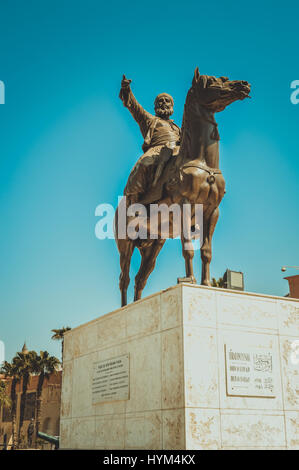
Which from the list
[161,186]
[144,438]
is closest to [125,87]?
[161,186]

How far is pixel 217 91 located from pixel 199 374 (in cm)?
420

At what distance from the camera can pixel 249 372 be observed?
6547 millimetres

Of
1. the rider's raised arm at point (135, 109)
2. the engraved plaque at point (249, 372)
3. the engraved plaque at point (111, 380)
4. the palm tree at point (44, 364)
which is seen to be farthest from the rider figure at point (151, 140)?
the palm tree at point (44, 364)

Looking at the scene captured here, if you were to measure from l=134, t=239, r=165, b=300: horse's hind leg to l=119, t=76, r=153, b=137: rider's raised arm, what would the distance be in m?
2.16

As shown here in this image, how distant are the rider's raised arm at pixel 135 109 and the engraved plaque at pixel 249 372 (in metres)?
5.07

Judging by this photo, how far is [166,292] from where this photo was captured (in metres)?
6.87

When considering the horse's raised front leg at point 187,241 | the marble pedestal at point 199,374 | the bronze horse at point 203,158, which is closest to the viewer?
the marble pedestal at point 199,374

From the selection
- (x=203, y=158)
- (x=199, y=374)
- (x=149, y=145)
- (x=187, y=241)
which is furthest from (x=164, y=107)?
(x=199, y=374)

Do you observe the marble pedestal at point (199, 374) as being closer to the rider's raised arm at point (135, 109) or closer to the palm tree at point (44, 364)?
the rider's raised arm at point (135, 109)

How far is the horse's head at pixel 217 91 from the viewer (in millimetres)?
7918

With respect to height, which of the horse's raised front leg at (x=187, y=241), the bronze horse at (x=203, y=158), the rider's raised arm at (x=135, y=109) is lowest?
the horse's raised front leg at (x=187, y=241)

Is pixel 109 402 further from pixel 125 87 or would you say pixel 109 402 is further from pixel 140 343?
pixel 125 87

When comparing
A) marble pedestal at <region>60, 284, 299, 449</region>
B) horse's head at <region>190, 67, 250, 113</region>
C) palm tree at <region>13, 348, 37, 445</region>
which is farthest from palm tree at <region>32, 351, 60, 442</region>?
horse's head at <region>190, 67, 250, 113</region>
